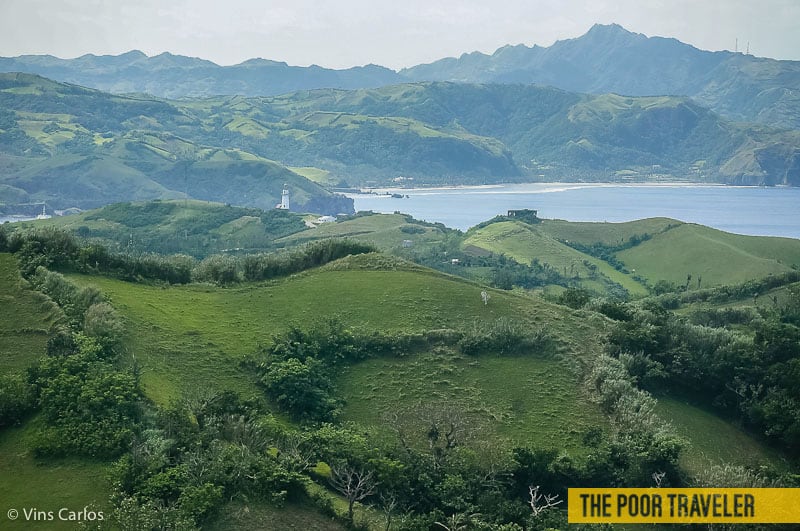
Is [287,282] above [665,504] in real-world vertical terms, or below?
above

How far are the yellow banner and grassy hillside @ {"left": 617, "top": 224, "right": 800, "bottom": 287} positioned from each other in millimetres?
70714

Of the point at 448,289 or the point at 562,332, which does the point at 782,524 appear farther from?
the point at 448,289

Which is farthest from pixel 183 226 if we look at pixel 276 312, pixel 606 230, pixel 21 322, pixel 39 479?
pixel 39 479

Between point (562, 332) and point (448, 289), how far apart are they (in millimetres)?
7539

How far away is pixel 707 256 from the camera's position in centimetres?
10225

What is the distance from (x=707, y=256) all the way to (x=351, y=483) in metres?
88.6

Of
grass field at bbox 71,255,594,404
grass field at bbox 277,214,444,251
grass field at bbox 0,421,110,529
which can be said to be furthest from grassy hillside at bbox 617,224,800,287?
grass field at bbox 0,421,110,529

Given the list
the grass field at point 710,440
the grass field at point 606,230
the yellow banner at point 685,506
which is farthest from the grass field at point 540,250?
the yellow banner at point 685,506

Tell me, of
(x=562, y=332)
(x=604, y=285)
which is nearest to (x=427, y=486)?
(x=562, y=332)

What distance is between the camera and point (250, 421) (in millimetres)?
28344

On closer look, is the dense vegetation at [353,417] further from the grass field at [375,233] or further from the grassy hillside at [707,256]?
the grass field at [375,233]

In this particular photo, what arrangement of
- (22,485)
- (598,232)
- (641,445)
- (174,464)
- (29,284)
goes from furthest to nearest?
(598,232), (29,284), (641,445), (174,464), (22,485)

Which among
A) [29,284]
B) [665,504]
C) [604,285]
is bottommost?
[604,285]

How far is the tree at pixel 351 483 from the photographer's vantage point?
80.7 ft
